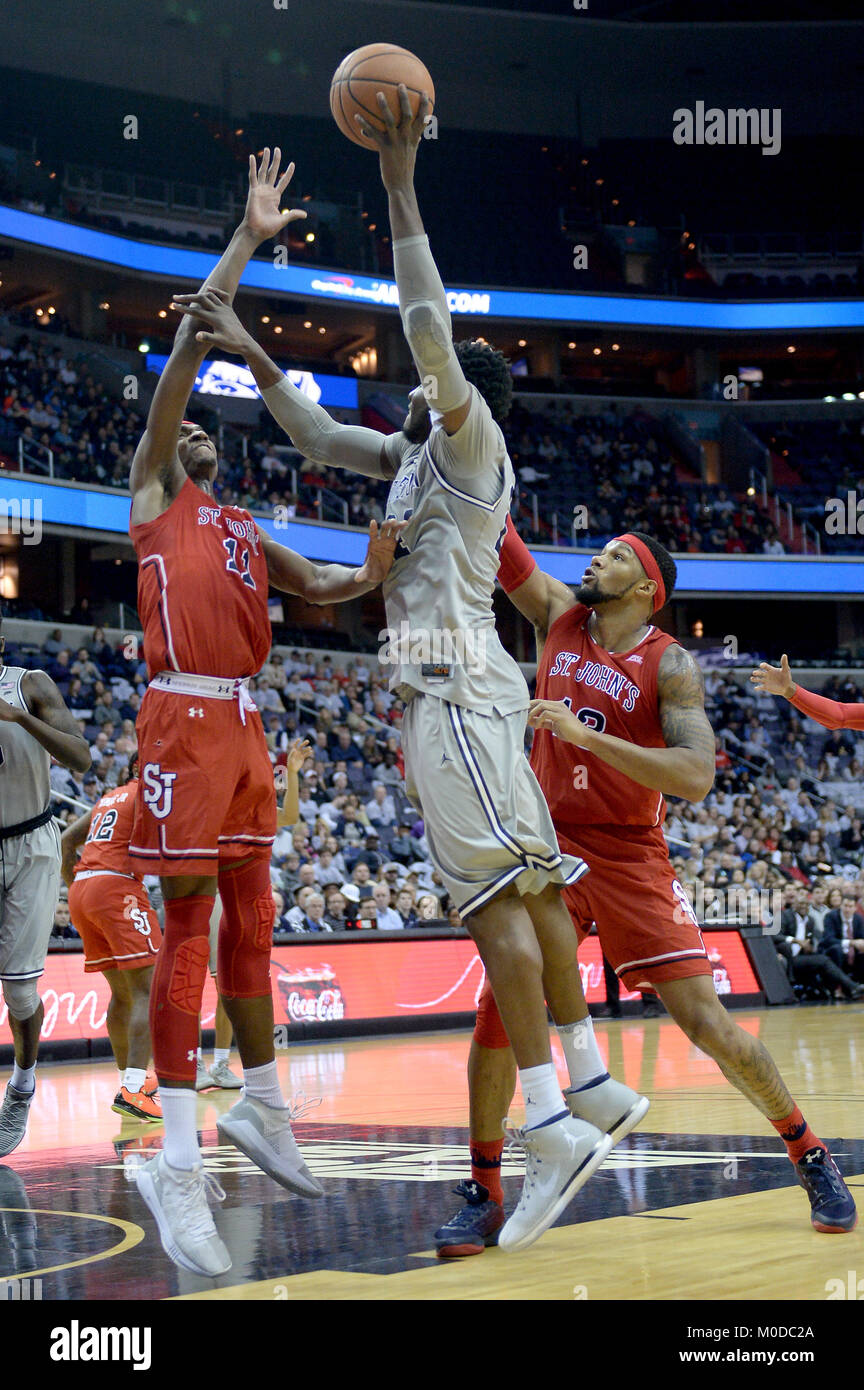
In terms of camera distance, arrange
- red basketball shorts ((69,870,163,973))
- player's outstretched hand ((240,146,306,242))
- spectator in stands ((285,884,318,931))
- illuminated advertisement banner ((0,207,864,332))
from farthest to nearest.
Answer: illuminated advertisement banner ((0,207,864,332)), spectator in stands ((285,884,318,931)), red basketball shorts ((69,870,163,973)), player's outstretched hand ((240,146,306,242))

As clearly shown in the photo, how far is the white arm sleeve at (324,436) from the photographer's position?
4707 millimetres

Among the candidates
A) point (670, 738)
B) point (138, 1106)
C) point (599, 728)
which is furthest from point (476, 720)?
point (138, 1106)

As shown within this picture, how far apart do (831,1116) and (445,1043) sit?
6353 millimetres

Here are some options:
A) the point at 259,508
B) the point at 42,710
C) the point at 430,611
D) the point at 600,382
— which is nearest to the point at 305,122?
the point at 600,382

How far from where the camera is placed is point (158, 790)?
Answer: 4.15m

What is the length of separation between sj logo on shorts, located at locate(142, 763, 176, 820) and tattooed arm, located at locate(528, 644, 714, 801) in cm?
108

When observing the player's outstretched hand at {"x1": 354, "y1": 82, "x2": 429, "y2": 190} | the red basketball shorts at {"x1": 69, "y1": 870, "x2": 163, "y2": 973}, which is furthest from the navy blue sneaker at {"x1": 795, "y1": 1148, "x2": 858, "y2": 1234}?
the red basketball shorts at {"x1": 69, "y1": 870, "x2": 163, "y2": 973}

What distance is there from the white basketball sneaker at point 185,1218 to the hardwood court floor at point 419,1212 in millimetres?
48

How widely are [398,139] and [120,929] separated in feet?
18.1

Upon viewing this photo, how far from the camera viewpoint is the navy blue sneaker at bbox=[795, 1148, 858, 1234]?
4.23 m

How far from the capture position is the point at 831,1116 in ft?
23.4

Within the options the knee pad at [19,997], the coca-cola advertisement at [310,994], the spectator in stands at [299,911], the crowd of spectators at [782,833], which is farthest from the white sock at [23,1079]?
the crowd of spectators at [782,833]

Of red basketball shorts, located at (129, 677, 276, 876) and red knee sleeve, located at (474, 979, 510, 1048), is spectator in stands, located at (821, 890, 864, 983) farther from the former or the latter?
red basketball shorts, located at (129, 677, 276, 876)
